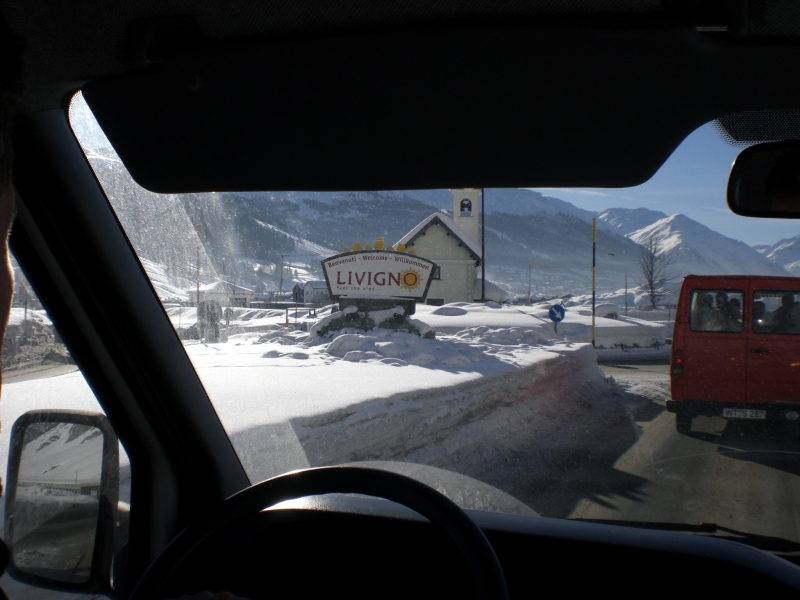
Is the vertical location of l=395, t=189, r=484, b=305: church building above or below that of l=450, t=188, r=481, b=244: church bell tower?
below

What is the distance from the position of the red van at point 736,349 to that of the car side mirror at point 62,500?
2.27 m

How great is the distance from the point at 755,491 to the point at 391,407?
1587mm

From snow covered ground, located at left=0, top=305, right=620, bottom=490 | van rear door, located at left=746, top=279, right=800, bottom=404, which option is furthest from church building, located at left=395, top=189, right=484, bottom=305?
van rear door, located at left=746, top=279, right=800, bottom=404

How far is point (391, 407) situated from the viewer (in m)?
3.02

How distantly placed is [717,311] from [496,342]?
0.93 m

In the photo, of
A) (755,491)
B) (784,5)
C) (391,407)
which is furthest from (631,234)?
(391,407)

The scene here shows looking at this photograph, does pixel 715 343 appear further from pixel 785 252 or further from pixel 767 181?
pixel 767 181

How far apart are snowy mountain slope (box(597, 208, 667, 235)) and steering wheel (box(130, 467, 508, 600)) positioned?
126cm

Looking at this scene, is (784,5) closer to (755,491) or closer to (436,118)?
(436,118)

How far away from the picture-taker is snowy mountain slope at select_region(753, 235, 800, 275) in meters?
2.12

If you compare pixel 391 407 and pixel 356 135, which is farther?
pixel 391 407

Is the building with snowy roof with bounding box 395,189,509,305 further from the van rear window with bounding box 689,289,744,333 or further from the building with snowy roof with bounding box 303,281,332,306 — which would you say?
the van rear window with bounding box 689,289,744,333

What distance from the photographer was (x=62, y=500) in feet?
6.83

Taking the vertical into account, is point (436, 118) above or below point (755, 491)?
above
